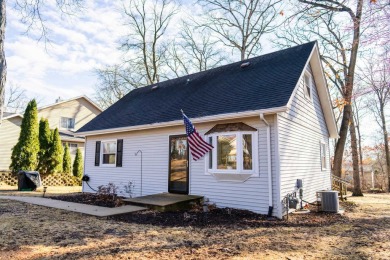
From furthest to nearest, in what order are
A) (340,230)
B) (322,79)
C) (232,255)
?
(322,79) < (340,230) < (232,255)

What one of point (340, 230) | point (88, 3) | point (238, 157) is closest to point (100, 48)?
→ point (88, 3)

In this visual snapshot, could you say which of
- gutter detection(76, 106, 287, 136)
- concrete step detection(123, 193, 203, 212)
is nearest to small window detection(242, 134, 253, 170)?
gutter detection(76, 106, 287, 136)

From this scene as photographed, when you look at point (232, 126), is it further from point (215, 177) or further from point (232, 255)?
point (232, 255)

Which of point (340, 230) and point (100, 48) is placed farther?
point (100, 48)

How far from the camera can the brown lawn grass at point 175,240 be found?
4000 millimetres

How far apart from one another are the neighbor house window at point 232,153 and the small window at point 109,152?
482 centimetres

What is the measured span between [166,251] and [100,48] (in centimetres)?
1072

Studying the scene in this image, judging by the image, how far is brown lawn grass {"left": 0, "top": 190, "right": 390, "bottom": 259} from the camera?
4000mm

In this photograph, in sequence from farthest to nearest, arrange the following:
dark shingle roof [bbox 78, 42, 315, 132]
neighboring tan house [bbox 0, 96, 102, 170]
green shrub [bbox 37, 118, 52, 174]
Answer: neighboring tan house [bbox 0, 96, 102, 170], green shrub [bbox 37, 118, 52, 174], dark shingle roof [bbox 78, 42, 315, 132]

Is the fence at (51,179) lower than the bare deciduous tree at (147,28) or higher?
lower

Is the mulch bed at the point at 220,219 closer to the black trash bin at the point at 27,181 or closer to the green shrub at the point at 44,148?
the black trash bin at the point at 27,181

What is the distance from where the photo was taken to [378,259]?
400 cm

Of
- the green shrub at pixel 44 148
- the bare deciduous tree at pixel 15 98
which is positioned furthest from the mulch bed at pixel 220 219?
the bare deciduous tree at pixel 15 98

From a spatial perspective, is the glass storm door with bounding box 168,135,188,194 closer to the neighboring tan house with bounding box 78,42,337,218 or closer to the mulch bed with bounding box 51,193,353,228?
the neighboring tan house with bounding box 78,42,337,218
